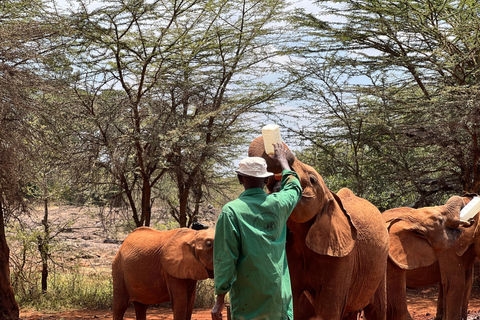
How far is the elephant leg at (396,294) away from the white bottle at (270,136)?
315cm

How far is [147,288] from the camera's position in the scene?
9039 millimetres

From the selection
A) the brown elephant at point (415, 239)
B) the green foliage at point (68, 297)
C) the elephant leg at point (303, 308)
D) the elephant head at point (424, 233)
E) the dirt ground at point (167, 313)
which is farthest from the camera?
the green foliage at point (68, 297)

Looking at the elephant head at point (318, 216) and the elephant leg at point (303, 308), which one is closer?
the elephant head at point (318, 216)

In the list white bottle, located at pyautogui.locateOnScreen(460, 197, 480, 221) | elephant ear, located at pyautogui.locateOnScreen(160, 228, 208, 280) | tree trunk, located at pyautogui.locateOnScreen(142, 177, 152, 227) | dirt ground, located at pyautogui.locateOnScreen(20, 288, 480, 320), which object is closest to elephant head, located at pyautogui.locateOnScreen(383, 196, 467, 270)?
white bottle, located at pyautogui.locateOnScreen(460, 197, 480, 221)

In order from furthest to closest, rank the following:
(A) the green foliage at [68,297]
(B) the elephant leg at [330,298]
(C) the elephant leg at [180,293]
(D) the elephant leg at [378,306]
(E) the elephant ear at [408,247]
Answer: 1. (A) the green foliage at [68,297]
2. (C) the elephant leg at [180,293]
3. (E) the elephant ear at [408,247]
4. (D) the elephant leg at [378,306]
5. (B) the elephant leg at [330,298]

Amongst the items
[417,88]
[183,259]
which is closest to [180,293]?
[183,259]

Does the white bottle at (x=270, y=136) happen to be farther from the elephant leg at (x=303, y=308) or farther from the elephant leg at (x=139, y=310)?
the elephant leg at (x=139, y=310)

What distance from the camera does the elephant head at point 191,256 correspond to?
811 cm

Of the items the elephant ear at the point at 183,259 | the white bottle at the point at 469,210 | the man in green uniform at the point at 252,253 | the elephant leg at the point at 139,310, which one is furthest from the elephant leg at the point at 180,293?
the man in green uniform at the point at 252,253

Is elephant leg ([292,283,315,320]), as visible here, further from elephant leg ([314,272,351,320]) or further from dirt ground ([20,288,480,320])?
dirt ground ([20,288,480,320])

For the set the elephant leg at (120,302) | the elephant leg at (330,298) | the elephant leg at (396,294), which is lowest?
the elephant leg at (120,302)

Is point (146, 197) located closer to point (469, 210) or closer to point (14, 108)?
point (14, 108)

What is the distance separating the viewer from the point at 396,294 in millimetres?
6242

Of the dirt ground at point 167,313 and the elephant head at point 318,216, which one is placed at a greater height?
the elephant head at point 318,216
